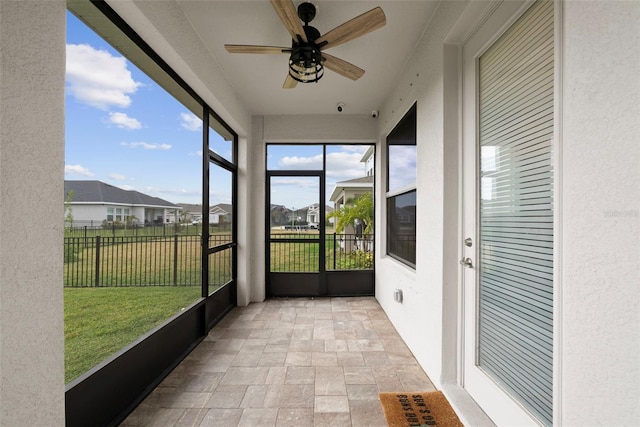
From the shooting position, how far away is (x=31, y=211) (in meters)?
1.14

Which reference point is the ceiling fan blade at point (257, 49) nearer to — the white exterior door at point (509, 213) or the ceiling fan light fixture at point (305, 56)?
the ceiling fan light fixture at point (305, 56)

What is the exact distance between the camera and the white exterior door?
4.36ft

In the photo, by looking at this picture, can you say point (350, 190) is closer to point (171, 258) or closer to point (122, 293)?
point (171, 258)

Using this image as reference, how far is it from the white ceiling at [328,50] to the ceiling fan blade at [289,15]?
1.04 ft

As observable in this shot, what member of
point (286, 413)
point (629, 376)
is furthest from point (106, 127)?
point (629, 376)

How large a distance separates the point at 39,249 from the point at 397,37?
2.83 metres

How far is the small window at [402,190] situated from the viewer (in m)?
3.00

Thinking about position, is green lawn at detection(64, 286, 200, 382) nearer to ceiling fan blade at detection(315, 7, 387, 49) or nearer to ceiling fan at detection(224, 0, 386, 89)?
ceiling fan at detection(224, 0, 386, 89)

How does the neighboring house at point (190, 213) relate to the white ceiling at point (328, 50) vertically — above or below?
below

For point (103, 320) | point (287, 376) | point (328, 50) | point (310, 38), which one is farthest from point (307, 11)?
point (287, 376)

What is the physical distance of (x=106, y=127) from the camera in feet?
5.72

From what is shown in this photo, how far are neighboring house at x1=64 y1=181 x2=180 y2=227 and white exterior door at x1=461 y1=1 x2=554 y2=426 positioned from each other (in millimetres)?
2334

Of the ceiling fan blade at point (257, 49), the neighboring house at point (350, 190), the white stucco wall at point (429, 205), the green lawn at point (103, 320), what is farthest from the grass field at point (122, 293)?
the neighboring house at point (350, 190)

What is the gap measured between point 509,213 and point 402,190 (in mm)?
1735
